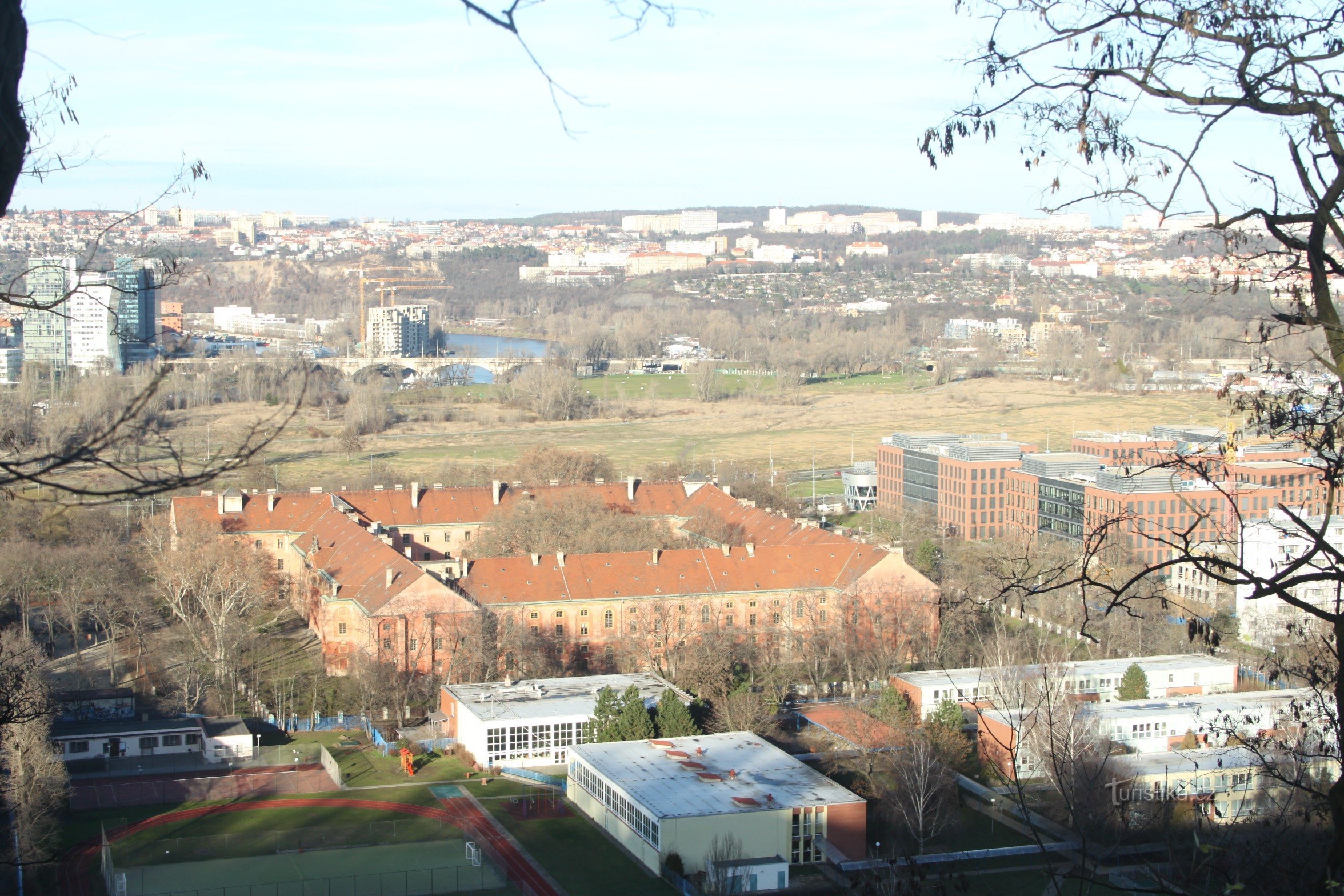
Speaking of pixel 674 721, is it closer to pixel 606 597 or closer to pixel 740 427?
pixel 606 597

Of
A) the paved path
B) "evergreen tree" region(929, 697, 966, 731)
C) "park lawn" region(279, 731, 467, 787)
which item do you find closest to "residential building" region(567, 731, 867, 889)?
the paved path

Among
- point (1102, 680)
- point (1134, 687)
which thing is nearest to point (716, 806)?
point (1134, 687)

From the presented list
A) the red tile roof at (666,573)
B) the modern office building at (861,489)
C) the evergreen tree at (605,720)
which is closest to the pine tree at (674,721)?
the evergreen tree at (605,720)

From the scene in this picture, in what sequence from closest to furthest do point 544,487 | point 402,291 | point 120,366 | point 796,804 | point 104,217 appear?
point 104,217, point 796,804, point 544,487, point 120,366, point 402,291

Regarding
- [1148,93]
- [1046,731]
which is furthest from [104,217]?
[1046,731]

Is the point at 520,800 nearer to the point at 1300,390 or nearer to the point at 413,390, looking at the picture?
the point at 1300,390

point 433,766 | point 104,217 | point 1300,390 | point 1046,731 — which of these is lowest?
point 433,766

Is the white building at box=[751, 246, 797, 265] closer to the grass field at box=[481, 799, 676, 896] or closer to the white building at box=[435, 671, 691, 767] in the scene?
the white building at box=[435, 671, 691, 767]
